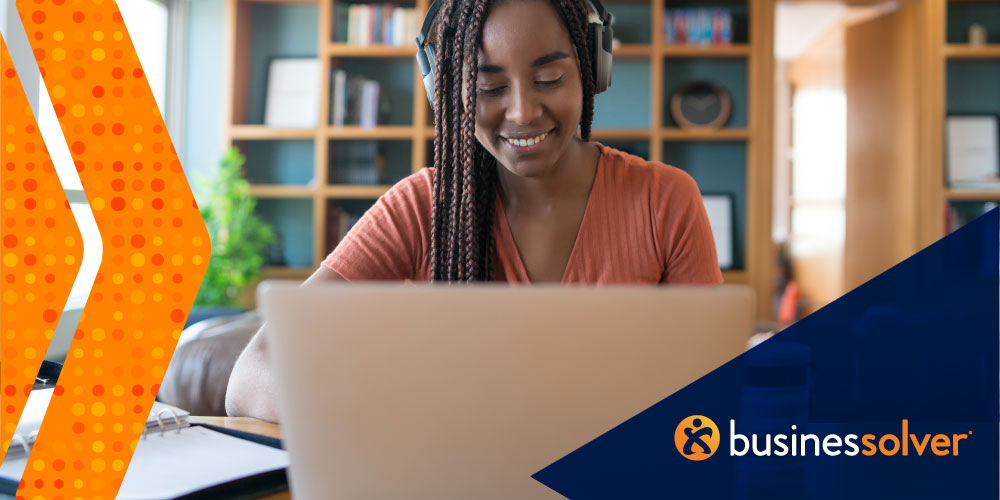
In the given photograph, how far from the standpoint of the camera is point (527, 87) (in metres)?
1.14

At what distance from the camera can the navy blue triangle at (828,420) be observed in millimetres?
581

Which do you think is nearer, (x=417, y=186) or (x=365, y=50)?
(x=417, y=186)

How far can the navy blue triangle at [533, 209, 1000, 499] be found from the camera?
1.91 ft

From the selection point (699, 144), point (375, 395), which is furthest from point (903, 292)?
point (375, 395)

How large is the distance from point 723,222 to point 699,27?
3.13 feet

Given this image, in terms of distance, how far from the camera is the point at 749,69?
3801 mm

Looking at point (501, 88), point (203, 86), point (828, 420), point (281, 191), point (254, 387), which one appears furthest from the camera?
point (203, 86)

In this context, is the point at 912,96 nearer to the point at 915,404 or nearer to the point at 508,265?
the point at 915,404

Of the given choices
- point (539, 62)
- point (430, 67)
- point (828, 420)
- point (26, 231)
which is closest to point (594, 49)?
point (539, 62)

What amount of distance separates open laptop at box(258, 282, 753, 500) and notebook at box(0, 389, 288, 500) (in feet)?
0.64

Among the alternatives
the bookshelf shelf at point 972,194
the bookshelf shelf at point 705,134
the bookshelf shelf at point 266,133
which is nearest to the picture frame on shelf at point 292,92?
the bookshelf shelf at point 266,133

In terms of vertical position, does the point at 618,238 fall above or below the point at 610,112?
below

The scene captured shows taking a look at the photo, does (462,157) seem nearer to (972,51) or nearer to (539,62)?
(539,62)

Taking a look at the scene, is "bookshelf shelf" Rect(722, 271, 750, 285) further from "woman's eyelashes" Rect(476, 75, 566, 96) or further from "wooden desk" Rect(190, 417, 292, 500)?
"wooden desk" Rect(190, 417, 292, 500)
